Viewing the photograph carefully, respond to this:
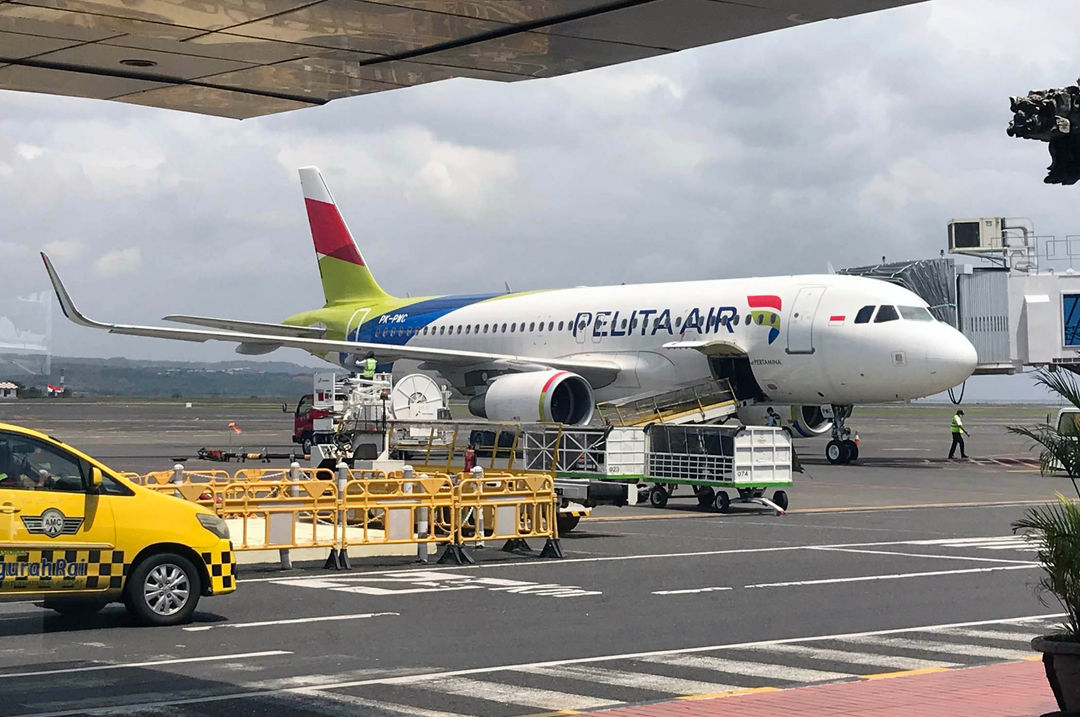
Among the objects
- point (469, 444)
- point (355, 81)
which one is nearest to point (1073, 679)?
point (355, 81)

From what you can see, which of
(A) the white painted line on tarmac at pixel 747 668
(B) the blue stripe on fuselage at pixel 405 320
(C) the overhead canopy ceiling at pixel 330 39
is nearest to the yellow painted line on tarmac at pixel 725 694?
(A) the white painted line on tarmac at pixel 747 668

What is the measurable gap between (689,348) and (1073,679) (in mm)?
29464

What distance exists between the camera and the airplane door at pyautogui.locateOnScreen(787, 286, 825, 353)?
Answer: 35625mm

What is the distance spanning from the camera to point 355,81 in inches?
275

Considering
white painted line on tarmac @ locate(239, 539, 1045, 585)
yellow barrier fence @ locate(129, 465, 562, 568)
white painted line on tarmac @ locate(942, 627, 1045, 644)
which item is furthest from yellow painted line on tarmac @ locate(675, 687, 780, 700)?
yellow barrier fence @ locate(129, 465, 562, 568)

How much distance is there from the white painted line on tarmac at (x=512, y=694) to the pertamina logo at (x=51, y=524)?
3.95 m

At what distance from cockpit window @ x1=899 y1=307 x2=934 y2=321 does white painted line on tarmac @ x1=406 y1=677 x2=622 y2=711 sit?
2618 centimetres

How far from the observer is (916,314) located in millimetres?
35625

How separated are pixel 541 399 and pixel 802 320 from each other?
6.50 m

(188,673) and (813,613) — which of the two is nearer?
(188,673)

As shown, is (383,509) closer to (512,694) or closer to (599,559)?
(599,559)

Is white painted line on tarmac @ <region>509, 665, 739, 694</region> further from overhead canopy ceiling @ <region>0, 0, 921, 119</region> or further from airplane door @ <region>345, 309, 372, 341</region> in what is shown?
airplane door @ <region>345, 309, 372, 341</region>

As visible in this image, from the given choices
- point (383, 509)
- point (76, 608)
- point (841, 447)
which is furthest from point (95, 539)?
point (841, 447)

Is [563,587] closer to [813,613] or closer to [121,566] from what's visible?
[813,613]
